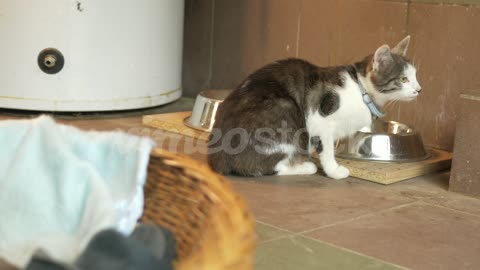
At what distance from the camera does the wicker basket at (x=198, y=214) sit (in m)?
1.10

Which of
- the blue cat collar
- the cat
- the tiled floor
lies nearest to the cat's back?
the cat

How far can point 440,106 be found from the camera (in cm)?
295

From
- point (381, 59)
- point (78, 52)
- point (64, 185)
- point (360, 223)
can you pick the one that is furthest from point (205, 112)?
point (64, 185)

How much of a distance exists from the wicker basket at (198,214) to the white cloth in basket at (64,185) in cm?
5

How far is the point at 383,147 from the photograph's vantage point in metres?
2.74

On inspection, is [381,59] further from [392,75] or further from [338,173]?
[338,173]

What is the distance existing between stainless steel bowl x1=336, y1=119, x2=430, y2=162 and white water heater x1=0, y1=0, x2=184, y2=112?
3.42ft

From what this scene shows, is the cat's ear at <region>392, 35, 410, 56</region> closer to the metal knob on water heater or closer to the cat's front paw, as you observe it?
the cat's front paw

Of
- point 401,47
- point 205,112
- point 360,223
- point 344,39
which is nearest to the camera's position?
point 360,223

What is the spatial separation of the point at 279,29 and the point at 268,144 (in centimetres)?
113

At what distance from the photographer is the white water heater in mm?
3088

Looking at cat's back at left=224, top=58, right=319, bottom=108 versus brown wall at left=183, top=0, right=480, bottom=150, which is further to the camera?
brown wall at left=183, top=0, right=480, bottom=150

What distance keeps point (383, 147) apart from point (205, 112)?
2.54ft

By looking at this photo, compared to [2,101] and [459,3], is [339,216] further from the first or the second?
[2,101]
